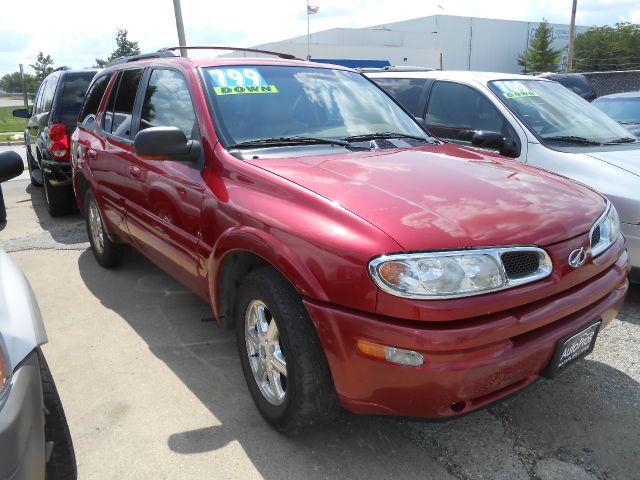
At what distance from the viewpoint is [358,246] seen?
2012mm

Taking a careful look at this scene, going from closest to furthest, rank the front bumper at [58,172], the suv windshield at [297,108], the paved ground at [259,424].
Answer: the paved ground at [259,424] < the suv windshield at [297,108] < the front bumper at [58,172]

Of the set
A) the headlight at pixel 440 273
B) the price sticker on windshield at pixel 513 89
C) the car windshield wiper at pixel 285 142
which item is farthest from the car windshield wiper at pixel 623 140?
the headlight at pixel 440 273

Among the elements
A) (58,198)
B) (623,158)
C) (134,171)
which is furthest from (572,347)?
(58,198)

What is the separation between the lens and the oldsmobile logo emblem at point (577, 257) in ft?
7.45

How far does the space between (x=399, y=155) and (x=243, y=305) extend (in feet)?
3.81

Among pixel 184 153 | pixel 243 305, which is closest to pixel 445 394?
pixel 243 305

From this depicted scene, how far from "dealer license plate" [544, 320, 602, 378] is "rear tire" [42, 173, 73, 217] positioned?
21.0 ft

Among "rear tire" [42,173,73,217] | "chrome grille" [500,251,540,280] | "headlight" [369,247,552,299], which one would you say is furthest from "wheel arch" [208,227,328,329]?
"rear tire" [42,173,73,217]

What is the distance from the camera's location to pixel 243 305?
264 centimetres

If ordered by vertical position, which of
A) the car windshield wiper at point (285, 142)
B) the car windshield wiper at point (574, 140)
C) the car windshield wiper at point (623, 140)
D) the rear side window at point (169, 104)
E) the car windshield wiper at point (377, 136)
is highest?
the rear side window at point (169, 104)

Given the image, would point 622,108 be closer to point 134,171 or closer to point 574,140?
point 574,140

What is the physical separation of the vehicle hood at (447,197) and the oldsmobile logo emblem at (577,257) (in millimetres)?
78

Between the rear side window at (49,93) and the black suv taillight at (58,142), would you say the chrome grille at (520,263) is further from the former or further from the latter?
the rear side window at (49,93)

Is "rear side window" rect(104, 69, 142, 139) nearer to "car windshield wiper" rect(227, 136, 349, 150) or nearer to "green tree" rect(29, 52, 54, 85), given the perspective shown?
"car windshield wiper" rect(227, 136, 349, 150)
